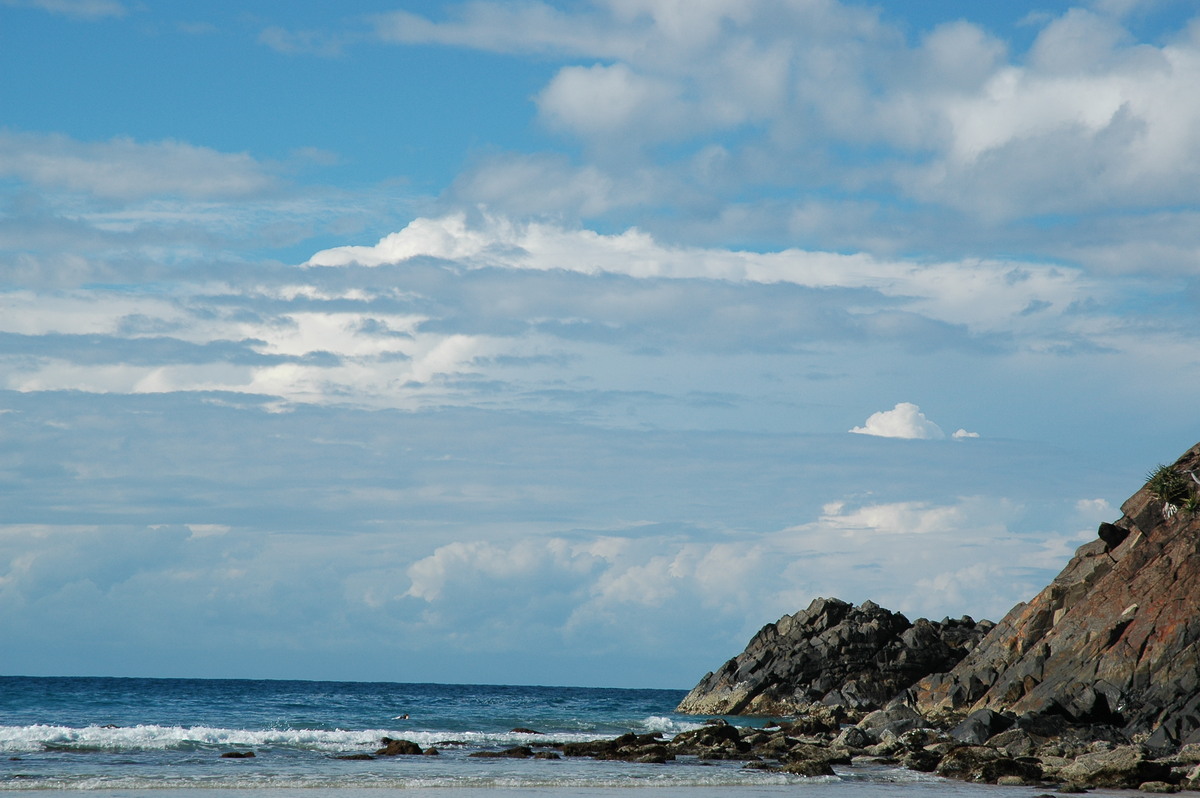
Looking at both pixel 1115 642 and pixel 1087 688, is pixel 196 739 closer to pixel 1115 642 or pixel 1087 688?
pixel 1087 688

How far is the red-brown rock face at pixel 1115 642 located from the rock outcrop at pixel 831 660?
16473mm

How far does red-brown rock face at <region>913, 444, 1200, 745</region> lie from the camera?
4394 cm

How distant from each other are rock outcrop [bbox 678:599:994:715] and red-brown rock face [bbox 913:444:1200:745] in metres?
16.5

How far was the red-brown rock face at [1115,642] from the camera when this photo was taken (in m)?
43.9

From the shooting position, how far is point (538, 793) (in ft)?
104

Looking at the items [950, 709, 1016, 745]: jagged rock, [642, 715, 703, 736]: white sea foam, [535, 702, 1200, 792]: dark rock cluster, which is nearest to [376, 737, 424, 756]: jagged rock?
[535, 702, 1200, 792]: dark rock cluster

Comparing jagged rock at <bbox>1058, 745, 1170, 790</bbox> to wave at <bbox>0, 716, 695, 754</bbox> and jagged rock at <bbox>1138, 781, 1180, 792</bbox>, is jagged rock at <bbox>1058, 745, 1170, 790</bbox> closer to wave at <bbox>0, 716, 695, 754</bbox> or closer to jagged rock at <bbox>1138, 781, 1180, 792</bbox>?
jagged rock at <bbox>1138, 781, 1180, 792</bbox>

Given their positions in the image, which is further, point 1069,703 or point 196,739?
point 196,739

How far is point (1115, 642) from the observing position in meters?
47.6

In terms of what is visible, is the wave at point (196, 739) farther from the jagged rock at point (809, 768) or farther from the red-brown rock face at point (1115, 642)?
the red-brown rock face at point (1115, 642)

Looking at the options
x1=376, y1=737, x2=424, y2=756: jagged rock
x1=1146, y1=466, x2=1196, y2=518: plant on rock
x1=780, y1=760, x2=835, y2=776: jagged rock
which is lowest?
x1=780, y1=760, x2=835, y2=776: jagged rock

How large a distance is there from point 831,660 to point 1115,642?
1231 inches

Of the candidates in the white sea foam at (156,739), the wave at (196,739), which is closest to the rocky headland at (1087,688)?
the wave at (196,739)

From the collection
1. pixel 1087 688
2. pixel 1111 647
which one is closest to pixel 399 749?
pixel 1087 688
